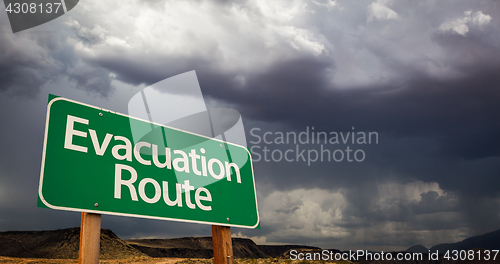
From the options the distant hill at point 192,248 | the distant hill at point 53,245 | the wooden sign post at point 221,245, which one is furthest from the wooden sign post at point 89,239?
the distant hill at point 192,248

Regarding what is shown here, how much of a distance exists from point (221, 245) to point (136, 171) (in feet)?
4.44

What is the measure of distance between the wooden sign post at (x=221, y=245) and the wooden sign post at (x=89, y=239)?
1.41m

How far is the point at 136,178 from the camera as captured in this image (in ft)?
11.1

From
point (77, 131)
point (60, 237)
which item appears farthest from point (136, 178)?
point (60, 237)

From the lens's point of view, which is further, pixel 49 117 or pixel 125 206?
pixel 125 206

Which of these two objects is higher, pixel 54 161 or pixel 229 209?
pixel 54 161

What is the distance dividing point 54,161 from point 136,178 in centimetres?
74

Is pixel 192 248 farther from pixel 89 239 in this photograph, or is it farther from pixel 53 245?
pixel 89 239

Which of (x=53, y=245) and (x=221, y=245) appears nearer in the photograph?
(x=221, y=245)

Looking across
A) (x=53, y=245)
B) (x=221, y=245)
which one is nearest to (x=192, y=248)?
(x=53, y=245)

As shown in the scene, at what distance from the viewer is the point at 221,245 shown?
4.03m

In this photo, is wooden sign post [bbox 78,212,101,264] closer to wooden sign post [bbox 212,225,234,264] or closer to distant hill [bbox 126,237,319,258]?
wooden sign post [bbox 212,225,234,264]

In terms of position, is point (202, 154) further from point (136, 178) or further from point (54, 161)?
point (54, 161)

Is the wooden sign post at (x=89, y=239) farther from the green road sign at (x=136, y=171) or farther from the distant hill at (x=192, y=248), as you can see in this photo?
the distant hill at (x=192, y=248)
